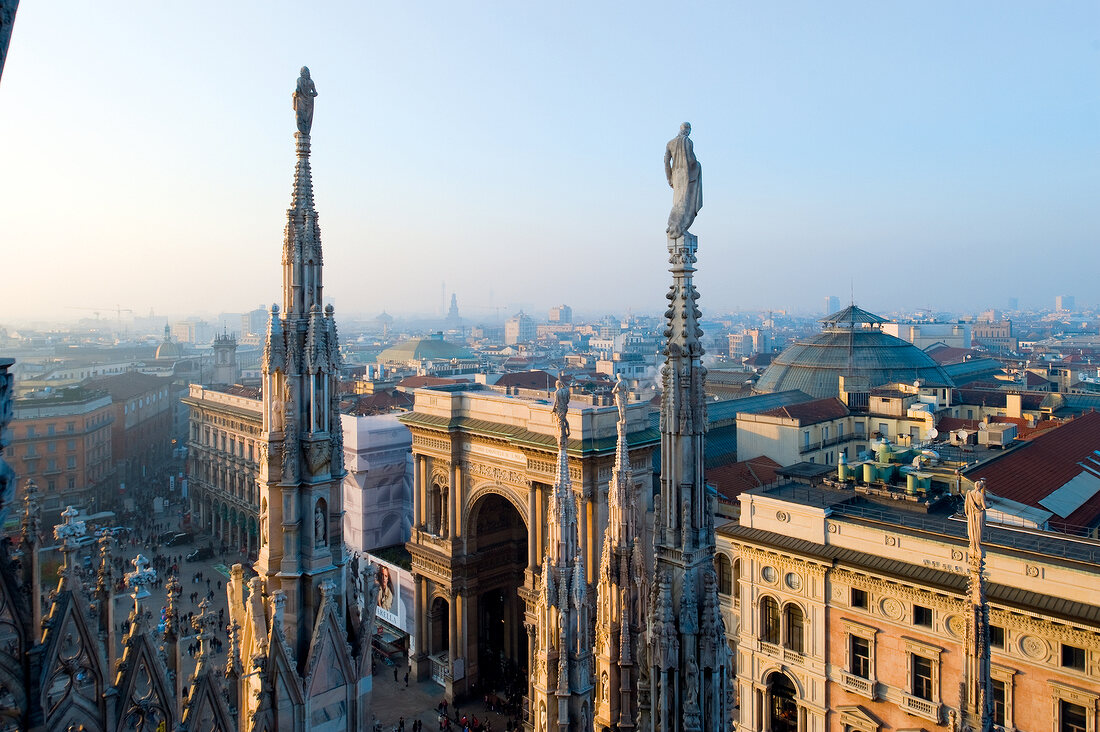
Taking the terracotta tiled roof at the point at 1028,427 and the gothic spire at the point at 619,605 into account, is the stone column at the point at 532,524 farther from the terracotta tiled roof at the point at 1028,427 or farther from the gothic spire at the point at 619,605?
the terracotta tiled roof at the point at 1028,427

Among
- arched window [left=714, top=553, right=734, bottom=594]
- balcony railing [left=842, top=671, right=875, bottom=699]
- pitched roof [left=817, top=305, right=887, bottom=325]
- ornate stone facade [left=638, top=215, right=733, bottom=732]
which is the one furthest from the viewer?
pitched roof [left=817, top=305, right=887, bottom=325]

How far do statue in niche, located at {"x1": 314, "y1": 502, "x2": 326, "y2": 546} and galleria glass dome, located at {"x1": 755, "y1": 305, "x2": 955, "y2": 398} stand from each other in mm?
58674

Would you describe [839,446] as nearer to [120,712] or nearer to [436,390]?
[436,390]

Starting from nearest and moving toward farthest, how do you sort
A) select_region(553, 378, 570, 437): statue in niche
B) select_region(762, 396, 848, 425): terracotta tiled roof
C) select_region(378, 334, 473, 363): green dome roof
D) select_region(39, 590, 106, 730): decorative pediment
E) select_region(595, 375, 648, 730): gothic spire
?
select_region(39, 590, 106, 730): decorative pediment
select_region(595, 375, 648, 730): gothic spire
select_region(553, 378, 570, 437): statue in niche
select_region(762, 396, 848, 425): terracotta tiled roof
select_region(378, 334, 473, 363): green dome roof

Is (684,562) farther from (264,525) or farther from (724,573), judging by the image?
(724,573)

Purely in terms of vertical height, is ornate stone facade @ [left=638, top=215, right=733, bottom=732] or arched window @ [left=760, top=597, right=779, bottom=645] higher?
ornate stone facade @ [left=638, top=215, right=733, bottom=732]

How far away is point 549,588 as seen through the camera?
12719mm

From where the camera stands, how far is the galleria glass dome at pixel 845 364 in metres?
A: 65.0

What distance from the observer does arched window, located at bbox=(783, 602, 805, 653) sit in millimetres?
26625

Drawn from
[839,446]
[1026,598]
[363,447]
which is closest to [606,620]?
[1026,598]

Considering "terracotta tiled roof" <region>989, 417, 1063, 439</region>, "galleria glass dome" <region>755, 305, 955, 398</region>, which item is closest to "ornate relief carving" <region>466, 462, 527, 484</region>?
"terracotta tiled roof" <region>989, 417, 1063, 439</region>

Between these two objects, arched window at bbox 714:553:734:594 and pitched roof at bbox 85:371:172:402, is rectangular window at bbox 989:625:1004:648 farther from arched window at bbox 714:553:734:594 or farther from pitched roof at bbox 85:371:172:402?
pitched roof at bbox 85:371:172:402

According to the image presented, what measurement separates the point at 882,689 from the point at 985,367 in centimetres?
8460

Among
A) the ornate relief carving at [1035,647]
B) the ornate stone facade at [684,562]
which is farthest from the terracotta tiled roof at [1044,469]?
the ornate stone facade at [684,562]
